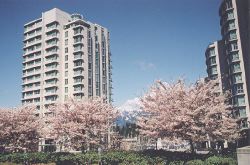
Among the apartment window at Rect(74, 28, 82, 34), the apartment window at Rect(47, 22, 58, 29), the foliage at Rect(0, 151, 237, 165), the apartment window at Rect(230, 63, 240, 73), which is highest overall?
the apartment window at Rect(47, 22, 58, 29)

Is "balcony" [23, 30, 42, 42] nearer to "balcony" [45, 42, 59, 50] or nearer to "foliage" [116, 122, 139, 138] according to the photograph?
"balcony" [45, 42, 59, 50]

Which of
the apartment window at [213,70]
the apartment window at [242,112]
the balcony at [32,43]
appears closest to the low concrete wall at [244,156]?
the apartment window at [242,112]

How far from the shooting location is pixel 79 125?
3644 cm

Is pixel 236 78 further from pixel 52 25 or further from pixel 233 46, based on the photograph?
pixel 52 25

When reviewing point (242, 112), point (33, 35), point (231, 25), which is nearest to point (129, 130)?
point (33, 35)

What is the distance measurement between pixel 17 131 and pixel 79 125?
12384 mm

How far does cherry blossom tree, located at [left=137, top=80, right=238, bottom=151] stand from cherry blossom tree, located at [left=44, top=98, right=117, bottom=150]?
8.66 m

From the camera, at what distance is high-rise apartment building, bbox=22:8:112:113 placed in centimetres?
9088

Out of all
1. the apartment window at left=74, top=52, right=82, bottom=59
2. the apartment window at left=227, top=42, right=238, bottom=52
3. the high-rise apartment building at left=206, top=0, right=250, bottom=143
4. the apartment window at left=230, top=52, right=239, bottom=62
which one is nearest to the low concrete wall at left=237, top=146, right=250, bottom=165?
the high-rise apartment building at left=206, top=0, right=250, bottom=143

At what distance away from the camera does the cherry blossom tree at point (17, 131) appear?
42906 mm

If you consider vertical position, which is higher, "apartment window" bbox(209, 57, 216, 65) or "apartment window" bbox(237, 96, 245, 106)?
"apartment window" bbox(209, 57, 216, 65)

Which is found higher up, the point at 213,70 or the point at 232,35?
the point at 232,35

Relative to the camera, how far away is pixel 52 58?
9462 centimetres

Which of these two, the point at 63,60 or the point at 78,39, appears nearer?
the point at 78,39
